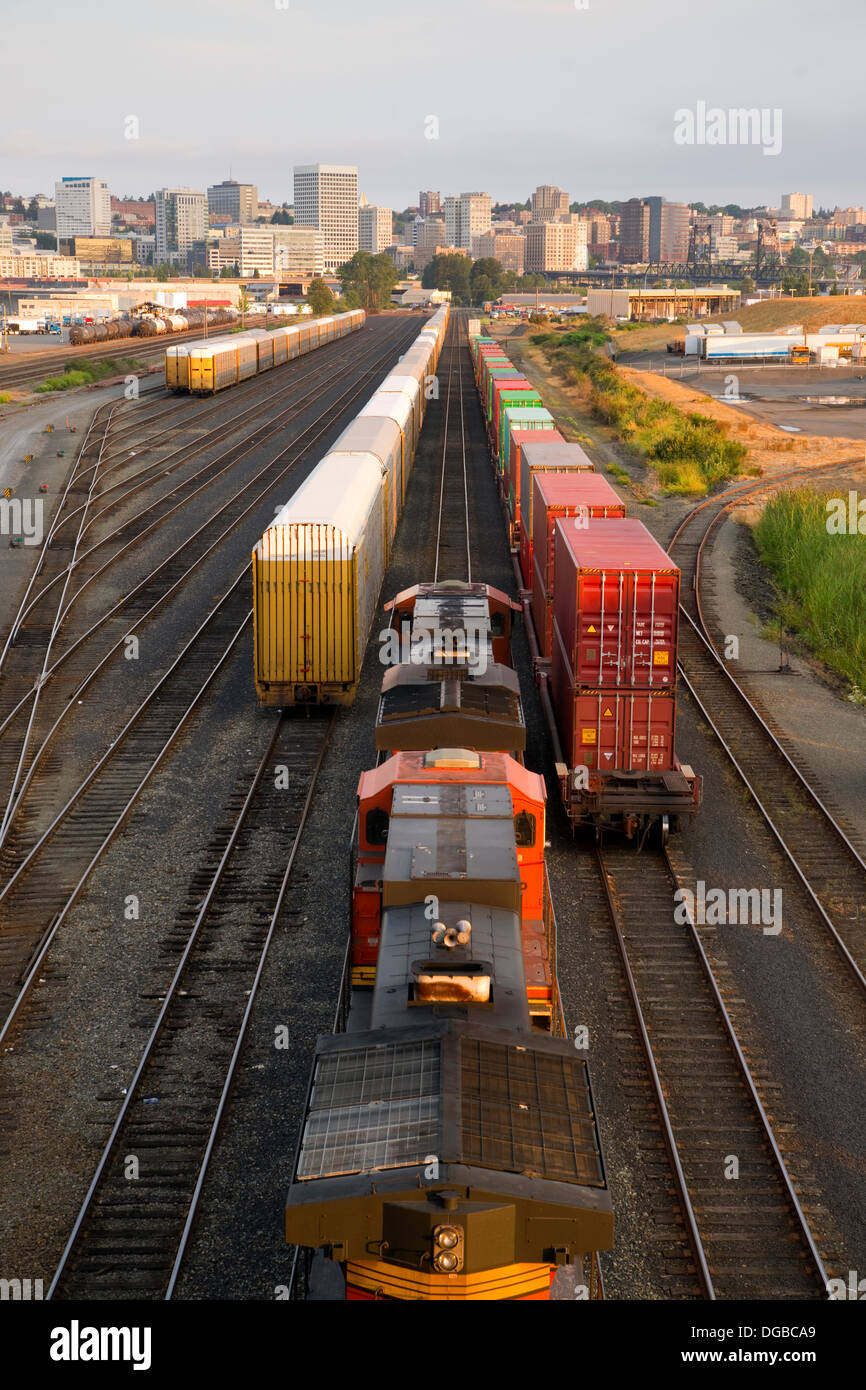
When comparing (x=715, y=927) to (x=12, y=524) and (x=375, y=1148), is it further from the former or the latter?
(x=12, y=524)

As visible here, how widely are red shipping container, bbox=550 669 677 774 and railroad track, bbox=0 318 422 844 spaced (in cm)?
905

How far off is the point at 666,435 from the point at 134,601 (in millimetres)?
35684

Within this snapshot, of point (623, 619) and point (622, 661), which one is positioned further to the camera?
point (622, 661)

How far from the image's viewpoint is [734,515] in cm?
4538

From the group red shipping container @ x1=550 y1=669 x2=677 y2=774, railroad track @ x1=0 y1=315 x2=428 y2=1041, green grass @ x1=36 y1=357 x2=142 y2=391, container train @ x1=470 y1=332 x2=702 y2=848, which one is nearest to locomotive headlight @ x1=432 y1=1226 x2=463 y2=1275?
railroad track @ x1=0 y1=315 x2=428 y2=1041

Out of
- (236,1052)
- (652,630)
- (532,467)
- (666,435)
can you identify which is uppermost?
(666,435)

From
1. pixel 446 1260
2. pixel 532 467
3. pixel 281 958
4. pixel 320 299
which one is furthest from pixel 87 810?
pixel 320 299

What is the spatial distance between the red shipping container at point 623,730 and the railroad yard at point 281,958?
48.8 inches

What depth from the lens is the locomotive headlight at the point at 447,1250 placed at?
24.6ft

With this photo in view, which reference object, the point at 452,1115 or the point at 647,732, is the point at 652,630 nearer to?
the point at 647,732

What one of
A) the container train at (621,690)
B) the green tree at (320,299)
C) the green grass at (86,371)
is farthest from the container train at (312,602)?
the green tree at (320,299)

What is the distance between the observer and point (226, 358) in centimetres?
7275

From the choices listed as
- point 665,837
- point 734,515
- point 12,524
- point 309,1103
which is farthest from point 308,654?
point 734,515

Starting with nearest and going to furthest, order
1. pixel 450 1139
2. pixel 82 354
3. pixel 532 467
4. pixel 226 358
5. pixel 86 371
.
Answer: pixel 450 1139 < pixel 532 467 < pixel 226 358 < pixel 86 371 < pixel 82 354
